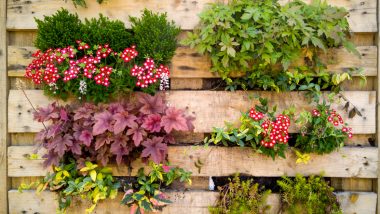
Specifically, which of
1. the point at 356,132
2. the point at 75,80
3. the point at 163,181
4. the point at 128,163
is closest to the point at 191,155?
the point at 163,181

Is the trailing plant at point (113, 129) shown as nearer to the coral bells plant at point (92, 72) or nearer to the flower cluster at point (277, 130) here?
the coral bells plant at point (92, 72)

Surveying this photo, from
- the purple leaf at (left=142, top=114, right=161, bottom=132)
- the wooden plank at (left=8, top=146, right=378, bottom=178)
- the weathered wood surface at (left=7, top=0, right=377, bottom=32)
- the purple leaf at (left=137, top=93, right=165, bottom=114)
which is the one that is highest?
the weathered wood surface at (left=7, top=0, right=377, bottom=32)

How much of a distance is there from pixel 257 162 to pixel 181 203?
590 millimetres

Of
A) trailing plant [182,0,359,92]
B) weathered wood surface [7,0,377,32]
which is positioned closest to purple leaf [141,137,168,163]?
trailing plant [182,0,359,92]

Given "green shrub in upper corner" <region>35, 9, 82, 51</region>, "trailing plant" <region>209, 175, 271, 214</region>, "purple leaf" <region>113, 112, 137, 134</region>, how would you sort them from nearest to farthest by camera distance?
1. "purple leaf" <region>113, 112, 137, 134</region>
2. "green shrub in upper corner" <region>35, 9, 82, 51</region>
3. "trailing plant" <region>209, 175, 271, 214</region>

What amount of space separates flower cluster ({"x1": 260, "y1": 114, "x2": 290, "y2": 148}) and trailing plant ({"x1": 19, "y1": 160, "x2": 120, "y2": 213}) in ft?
3.35

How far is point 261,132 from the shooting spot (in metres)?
2.44

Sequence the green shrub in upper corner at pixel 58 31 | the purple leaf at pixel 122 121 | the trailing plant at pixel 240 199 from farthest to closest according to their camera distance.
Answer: the trailing plant at pixel 240 199, the green shrub in upper corner at pixel 58 31, the purple leaf at pixel 122 121

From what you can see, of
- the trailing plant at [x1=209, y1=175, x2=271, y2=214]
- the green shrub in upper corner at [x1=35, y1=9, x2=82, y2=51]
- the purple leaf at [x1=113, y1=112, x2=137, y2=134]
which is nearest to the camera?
the purple leaf at [x1=113, y1=112, x2=137, y2=134]

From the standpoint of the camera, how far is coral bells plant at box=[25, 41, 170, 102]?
2.38 metres

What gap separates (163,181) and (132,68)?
798mm

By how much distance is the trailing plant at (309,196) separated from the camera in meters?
2.49

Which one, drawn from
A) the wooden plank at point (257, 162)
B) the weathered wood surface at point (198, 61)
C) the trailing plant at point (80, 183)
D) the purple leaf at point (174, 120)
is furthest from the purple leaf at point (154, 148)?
the weathered wood surface at point (198, 61)

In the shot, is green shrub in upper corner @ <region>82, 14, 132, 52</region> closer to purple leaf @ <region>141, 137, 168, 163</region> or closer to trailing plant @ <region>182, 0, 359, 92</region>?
trailing plant @ <region>182, 0, 359, 92</region>
